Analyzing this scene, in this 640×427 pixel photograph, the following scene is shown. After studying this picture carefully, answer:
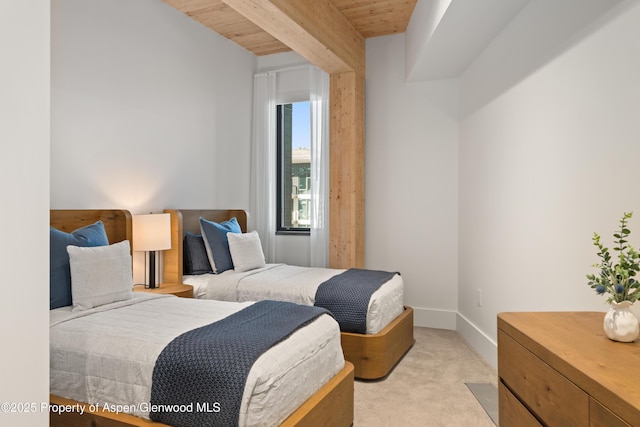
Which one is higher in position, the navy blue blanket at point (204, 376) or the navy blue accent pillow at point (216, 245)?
the navy blue accent pillow at point (216, 245)

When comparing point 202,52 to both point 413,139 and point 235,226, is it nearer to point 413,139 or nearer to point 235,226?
point 235,226

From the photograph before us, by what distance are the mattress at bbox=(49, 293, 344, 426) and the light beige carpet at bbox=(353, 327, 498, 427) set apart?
543mm

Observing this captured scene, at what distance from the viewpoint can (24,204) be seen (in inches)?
45.3

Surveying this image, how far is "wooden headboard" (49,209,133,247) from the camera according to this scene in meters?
2.73

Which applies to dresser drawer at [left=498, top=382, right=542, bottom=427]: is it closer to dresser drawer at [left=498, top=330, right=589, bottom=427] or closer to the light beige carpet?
dresser drawer at [left=498, top=330, right=589, bottom=427]

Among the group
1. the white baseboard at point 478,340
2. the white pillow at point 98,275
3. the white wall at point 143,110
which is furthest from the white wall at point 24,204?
the white baseboard at point 478,340

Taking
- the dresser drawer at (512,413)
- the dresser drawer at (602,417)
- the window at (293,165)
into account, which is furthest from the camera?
the window at (293,165)

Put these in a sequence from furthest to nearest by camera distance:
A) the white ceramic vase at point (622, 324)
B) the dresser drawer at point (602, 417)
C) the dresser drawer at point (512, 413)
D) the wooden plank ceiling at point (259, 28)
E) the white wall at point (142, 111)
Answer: the wooden plank ceiling at point (259, 28)
the white wall at point (142, 111)
the dresser drawer at point (512, 413)
the white ceramic vase at point (622, 324)
the dresser drawer at point (602, 417)

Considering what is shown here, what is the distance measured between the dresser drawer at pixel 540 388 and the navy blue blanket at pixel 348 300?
1219 mm

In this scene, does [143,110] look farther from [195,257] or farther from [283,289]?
[283,289]

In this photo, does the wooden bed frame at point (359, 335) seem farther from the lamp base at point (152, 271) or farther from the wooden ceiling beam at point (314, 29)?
the wooden ceiling beam at point (314, 29)

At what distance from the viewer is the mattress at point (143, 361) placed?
1.62 m

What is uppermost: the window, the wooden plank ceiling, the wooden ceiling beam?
the wooden plank ceiling

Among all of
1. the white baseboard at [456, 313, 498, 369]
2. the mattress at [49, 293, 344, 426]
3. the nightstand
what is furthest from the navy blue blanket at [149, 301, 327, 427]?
the white baseboard at [456, 313, 498, 369]
